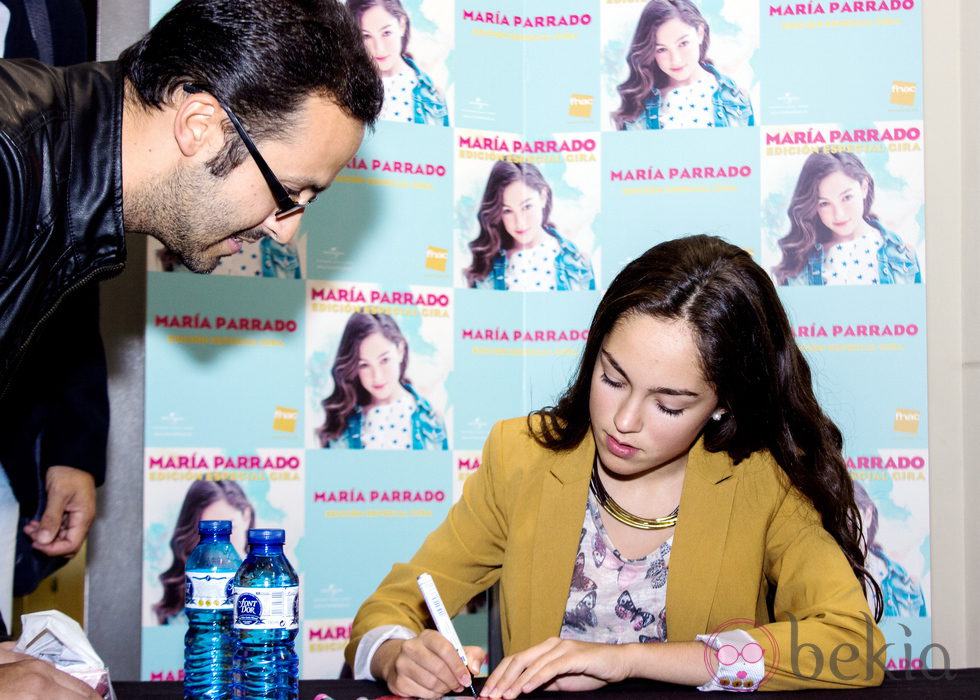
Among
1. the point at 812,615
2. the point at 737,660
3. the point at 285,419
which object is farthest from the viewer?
the point at 285,419

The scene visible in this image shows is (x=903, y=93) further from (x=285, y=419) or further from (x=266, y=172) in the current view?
(x=266, y=172)

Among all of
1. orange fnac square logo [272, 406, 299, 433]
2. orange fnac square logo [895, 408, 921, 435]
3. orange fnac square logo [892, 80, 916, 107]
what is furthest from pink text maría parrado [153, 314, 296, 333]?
orange fnac square logo [892, 80, 916, 107]

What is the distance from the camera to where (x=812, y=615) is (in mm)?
1585

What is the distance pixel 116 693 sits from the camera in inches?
52.5

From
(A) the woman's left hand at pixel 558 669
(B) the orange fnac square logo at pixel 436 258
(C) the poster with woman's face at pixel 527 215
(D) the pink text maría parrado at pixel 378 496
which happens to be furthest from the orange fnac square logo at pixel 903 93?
(A) the woman's left hand at pixel 558 669

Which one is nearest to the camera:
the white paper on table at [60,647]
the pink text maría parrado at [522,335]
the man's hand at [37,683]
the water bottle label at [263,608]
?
the man's hand at [37,683]

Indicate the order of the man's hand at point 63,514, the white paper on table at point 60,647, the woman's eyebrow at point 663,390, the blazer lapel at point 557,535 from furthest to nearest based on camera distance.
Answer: the man's hand at point 63,514 < the blazer lapel at point 557,535 < the woman's eyebrow at point 663,390 < the white paper on table at point 60,647

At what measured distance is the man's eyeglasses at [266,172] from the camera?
1323mm

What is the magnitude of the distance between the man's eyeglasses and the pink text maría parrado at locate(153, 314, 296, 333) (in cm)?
152

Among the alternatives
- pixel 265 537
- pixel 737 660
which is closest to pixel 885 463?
pixel 737 660

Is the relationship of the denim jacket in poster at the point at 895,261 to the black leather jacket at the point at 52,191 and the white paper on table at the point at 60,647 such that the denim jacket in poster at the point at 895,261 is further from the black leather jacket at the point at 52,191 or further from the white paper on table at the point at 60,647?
the white paper on table at the point at 60,647

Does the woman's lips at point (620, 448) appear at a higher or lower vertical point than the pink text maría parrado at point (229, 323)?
lower

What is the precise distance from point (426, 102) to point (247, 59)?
1.82 metres

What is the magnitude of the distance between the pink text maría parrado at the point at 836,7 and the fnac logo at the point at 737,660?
230 cm
